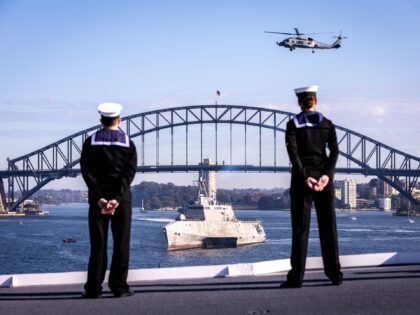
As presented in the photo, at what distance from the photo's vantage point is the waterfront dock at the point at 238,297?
4.51 meters

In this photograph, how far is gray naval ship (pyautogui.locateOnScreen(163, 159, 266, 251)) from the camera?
56.2m

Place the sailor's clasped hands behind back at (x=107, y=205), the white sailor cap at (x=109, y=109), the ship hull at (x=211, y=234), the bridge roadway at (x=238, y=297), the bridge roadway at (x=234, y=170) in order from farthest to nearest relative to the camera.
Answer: the bridge roadway at (x=234, y=170) → the ship hull at (x=211, y=234) → the white sailor cap at (x=109, y=109) → the sailor's clasped hands behind back at (x=107, y=205) → the bridge roadway at (x=238, y=297)

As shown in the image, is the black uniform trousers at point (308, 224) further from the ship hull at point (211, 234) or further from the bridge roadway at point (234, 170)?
the bridge roadway at point (234, 170)

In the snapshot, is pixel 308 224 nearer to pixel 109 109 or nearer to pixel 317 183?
pixel 317 183

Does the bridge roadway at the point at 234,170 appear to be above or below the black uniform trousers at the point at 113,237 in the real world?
above

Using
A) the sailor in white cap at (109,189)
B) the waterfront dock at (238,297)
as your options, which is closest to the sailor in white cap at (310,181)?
the waterfront dock at (238,297)

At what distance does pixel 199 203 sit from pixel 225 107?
5866 centimetres

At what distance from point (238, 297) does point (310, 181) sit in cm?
92

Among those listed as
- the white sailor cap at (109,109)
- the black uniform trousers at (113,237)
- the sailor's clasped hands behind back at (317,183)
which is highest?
the white sailor cap at (109,109)

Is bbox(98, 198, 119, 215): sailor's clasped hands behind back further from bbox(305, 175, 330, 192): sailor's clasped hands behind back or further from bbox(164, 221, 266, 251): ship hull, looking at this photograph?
bbox(164, 221, 266, 251): ship hull

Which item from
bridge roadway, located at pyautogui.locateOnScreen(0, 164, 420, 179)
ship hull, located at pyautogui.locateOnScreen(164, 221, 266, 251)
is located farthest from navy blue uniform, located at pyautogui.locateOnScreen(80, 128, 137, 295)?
bridge roadway, located at pyautogui.locateOnScreen(0, 164, 420, 179)

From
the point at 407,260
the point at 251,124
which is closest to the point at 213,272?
the point at 407,260

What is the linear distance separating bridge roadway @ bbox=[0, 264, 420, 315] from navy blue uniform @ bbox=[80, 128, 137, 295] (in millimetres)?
258

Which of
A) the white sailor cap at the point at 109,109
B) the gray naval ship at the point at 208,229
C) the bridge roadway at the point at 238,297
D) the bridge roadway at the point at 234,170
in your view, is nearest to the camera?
the bridge roadway at the point at 238,297
